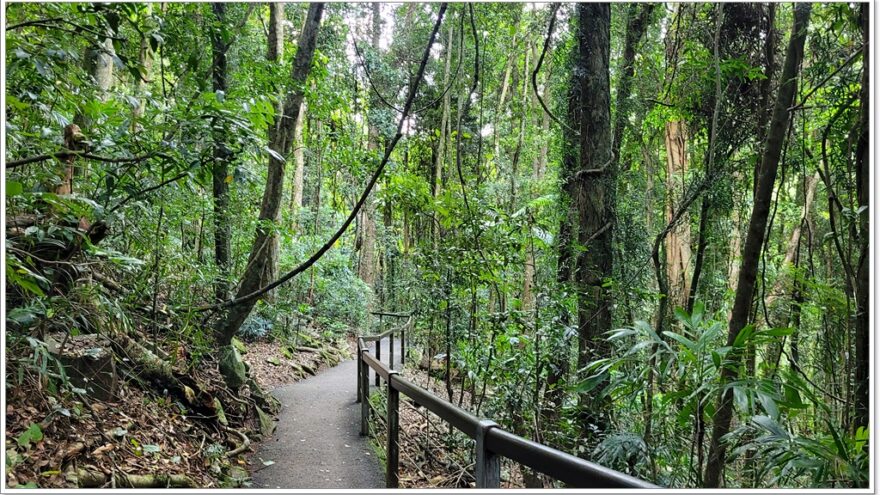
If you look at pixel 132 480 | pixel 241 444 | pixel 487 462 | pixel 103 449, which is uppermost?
pixel 487 462

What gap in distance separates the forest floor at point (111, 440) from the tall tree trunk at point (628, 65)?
5.84m

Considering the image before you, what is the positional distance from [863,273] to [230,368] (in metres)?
6.21

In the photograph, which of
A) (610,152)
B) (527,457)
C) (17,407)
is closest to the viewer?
(527,457)

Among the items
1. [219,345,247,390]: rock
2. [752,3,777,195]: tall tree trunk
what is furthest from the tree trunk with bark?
[219,345,247,390]: rock

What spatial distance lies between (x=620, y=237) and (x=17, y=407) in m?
6.00

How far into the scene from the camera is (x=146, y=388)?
4.86 metres

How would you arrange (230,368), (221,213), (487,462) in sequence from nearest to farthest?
(487,462), (230,368), (221,213)

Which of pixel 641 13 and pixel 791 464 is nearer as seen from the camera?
pixel 791 464

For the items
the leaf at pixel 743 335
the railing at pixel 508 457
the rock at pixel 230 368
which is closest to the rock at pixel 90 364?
the rock at pixel 230 368

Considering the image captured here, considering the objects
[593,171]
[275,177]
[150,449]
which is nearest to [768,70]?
[593,171]

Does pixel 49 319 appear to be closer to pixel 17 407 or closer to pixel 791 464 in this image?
pixel 17 407

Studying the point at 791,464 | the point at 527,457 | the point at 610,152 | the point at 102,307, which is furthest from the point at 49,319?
the point at 610,152

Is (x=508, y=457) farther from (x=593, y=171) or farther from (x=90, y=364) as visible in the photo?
(x=593, y=171)

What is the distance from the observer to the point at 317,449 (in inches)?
216
